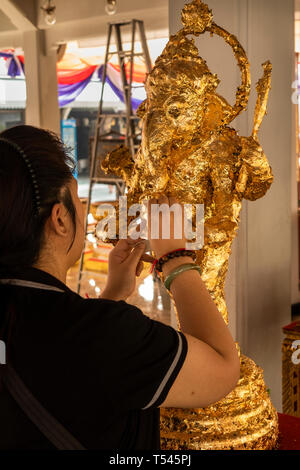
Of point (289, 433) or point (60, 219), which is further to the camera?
point (289, 433)

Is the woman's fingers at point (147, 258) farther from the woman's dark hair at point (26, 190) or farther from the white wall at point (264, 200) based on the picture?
the white wall at point (264, 200)

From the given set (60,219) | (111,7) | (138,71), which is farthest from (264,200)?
(138,71)

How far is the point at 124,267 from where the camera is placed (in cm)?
92

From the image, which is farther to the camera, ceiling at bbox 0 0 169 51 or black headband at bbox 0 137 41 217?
ceiling at bbox 0 0 169 51

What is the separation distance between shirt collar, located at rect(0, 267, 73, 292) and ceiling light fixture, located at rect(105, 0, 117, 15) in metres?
3.32

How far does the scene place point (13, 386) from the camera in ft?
2.09

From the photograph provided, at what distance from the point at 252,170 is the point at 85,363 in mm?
502

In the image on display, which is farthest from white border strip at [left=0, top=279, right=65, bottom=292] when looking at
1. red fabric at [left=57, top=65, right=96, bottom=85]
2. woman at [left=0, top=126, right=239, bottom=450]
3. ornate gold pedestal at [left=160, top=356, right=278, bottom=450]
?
red fabric at [left=57, top=65, right=96, bottom=85]

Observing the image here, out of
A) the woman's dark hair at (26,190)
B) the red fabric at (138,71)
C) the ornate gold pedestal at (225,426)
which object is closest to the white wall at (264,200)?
the ornate gold pedestal at (225,426)

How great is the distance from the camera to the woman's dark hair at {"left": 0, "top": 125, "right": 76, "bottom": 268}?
26.2 inches

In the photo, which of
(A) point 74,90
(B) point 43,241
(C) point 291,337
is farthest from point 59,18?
(B) point 43,241

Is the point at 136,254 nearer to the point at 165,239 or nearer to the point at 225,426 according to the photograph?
the point at 165,239

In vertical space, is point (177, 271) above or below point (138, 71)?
below

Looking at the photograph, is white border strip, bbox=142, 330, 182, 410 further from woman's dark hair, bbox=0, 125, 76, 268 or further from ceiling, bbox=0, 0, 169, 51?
ceiling, bbox=0, 0, 169, 51
